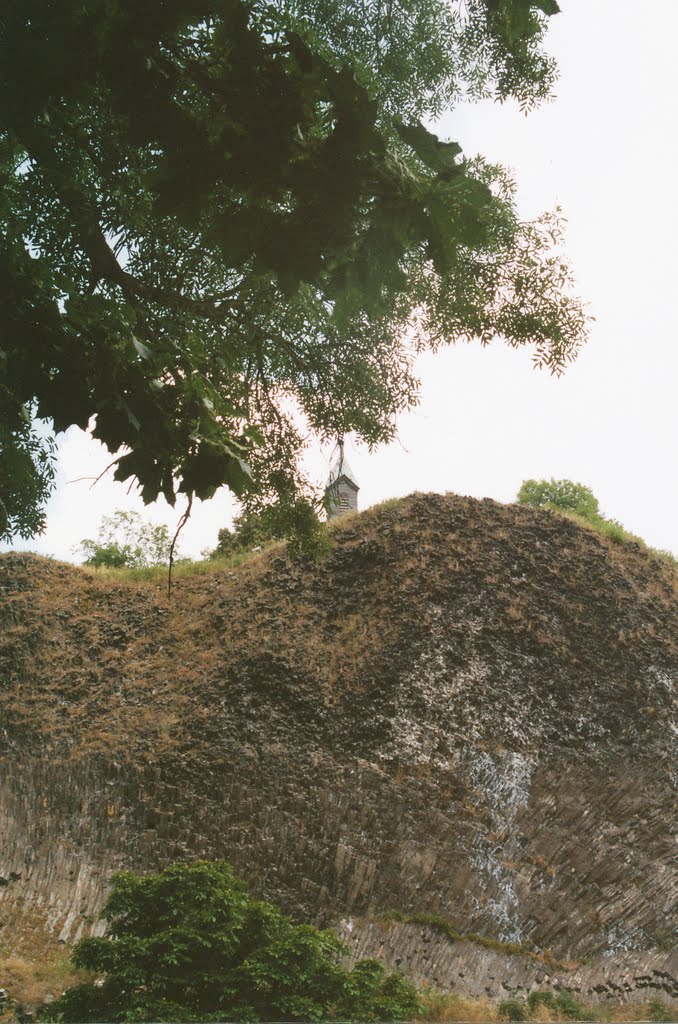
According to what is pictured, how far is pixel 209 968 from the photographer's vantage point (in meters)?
6.88

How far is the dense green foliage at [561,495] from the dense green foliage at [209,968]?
22157mm

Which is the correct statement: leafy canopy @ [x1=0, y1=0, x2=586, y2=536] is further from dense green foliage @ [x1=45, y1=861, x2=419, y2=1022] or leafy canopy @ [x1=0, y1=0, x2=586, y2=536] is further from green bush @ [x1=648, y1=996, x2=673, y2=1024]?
green bush @ [x1=648, y1=996, x2=673, y2=1024]

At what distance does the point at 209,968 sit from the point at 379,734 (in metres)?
5.75

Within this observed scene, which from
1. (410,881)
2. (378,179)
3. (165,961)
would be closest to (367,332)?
(378,179)

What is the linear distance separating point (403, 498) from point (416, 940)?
8131 mm

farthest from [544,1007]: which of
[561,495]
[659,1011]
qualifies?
[561,495]

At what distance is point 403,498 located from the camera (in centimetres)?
1625

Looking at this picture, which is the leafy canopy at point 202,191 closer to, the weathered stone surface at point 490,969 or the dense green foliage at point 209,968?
the dense green foliage at point 209,968

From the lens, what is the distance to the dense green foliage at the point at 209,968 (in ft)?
21.3

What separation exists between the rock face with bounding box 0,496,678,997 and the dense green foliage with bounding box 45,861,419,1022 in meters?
3.43

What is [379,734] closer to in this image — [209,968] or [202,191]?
[209,968]

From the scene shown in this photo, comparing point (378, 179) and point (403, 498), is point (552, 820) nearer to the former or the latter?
point (403, 498)

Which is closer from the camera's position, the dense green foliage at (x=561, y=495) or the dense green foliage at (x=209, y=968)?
the dense green foliage at (x=209, y=968)

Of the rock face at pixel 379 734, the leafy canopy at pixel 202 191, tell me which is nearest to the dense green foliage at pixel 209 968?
the rock face at pixel 379 734
